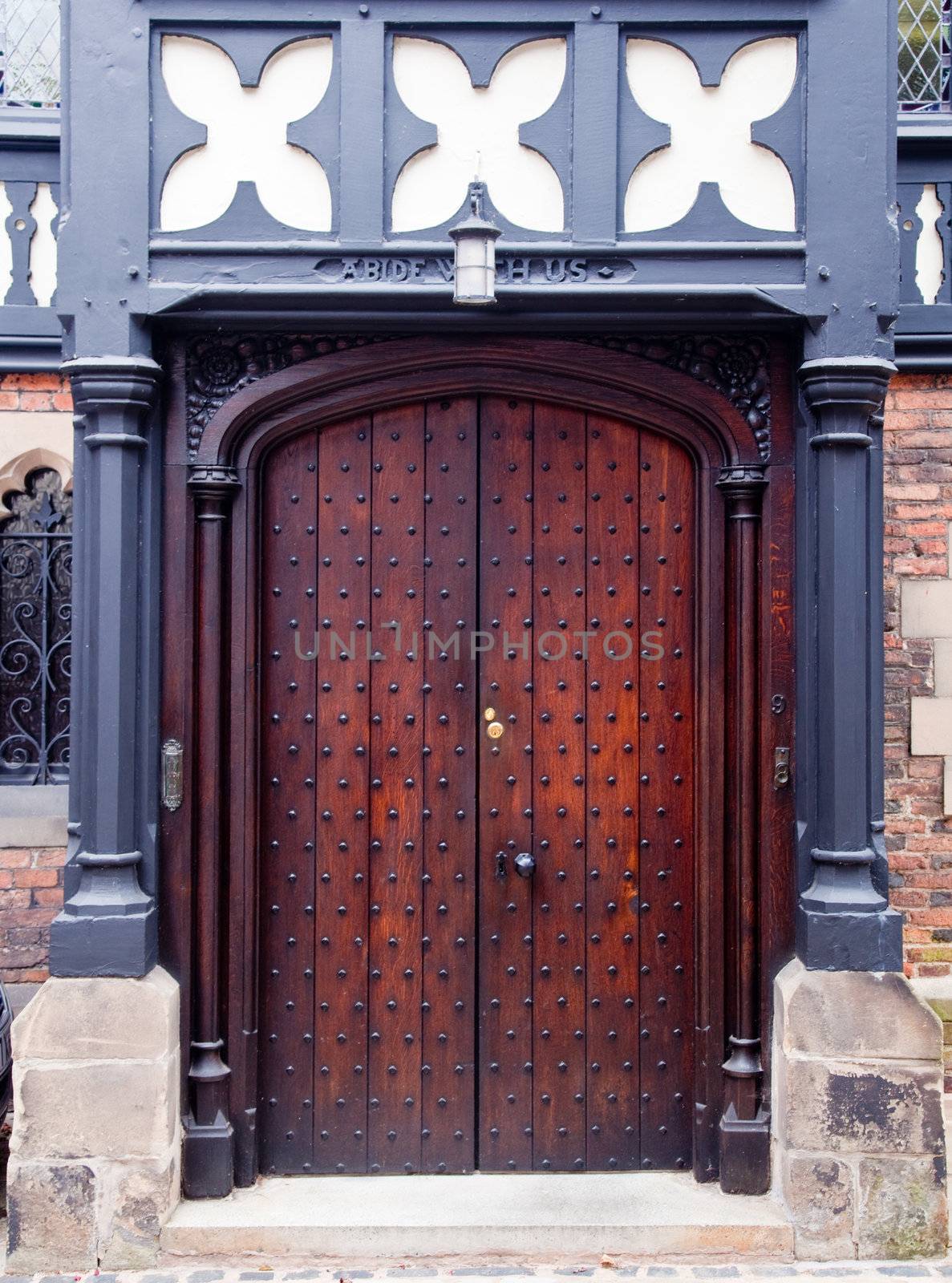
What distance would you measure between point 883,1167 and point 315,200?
376 cm

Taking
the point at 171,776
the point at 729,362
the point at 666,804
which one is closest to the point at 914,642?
the point at 666,804

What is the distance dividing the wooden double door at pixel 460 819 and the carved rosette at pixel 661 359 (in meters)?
0.29

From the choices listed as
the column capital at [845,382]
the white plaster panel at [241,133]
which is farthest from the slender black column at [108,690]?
the column capital at [845,382]

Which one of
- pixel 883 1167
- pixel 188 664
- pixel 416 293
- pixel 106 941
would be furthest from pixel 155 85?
pixel 883 1167

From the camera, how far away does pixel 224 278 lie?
3.85 m

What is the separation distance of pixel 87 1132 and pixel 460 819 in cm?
161

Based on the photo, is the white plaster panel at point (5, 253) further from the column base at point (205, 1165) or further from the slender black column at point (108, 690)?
the column base at point (205, 1165)

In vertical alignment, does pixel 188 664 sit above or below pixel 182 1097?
above

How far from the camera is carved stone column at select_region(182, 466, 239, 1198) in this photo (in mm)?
4004

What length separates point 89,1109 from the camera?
12.1 feet

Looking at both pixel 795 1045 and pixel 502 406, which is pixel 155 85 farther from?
pixel 795 1045

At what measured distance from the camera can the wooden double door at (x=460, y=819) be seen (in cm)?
416

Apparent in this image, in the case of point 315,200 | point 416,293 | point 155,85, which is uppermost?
point 155,85

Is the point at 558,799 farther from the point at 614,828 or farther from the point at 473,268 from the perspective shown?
the point at 473,268
